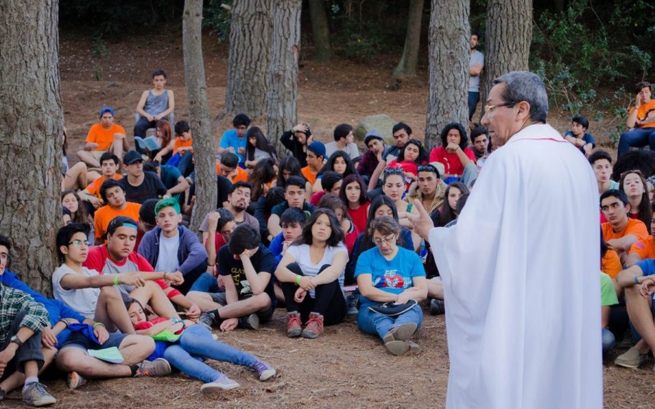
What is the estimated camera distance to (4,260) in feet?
20.7

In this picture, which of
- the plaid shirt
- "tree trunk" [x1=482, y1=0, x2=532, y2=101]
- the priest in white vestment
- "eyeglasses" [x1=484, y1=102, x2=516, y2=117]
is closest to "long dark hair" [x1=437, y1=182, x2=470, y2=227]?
the plaid shirt

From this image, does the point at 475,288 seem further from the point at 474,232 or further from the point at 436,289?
the point at 436,289

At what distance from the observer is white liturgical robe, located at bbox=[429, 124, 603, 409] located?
4129 millimetres

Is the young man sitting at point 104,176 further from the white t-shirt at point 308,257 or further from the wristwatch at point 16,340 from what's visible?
the wristwatch at point 16,340

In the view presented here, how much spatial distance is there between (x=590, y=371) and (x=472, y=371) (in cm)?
57

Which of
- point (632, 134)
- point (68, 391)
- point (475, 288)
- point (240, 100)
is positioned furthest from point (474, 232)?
point (240, 100)

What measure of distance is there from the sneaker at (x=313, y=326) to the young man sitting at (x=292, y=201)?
165 cm

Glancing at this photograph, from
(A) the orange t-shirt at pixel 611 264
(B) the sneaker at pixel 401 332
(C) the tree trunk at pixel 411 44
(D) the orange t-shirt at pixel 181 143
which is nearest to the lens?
(B) the sneaker at pixel 401 332

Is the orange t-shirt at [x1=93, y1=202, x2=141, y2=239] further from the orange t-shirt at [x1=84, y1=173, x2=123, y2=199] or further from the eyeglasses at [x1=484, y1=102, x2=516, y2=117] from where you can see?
the eyeglasses at [x1=484, y1=102, x2=516, y2=117]

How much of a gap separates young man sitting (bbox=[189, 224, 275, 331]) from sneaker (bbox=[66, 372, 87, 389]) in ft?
5.33

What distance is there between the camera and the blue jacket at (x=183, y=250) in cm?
839

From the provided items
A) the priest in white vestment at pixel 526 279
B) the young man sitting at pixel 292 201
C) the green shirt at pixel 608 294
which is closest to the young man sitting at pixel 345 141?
the young man sitting at pixel 292 201

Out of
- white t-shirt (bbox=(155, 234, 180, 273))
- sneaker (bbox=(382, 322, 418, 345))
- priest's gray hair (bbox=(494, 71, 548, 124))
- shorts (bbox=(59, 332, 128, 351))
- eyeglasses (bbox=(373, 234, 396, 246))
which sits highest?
priest's gray hair (bbox=(494, 71, 548, 124))

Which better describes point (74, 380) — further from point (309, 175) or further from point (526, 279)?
point (309, 175)
